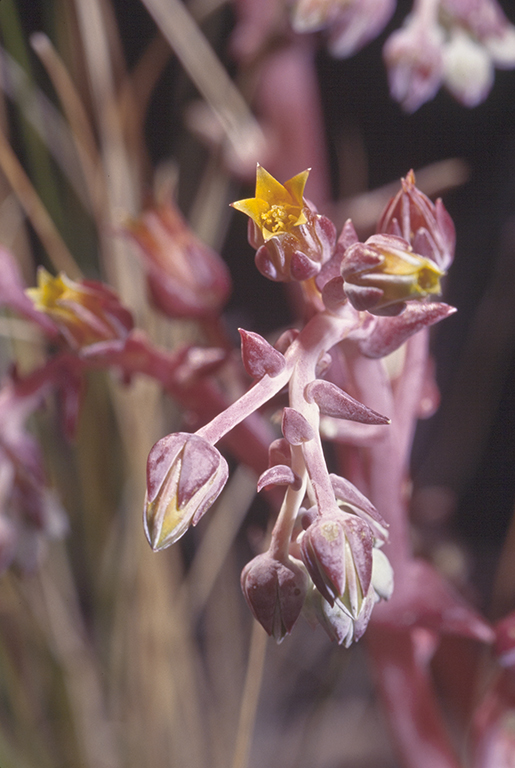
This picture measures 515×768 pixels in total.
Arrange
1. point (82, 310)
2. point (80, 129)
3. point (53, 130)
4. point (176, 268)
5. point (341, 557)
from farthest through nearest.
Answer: point (53, 130)
point (80, 129)
point (176, 268)
point (82, 310)
point (341, 557)

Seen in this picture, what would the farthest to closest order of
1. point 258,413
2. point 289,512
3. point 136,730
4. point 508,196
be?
1. point 508,196
2. point 136,730
3. point 258,413
4. point 289,512

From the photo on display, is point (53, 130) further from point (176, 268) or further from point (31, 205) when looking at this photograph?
point (176, 268)

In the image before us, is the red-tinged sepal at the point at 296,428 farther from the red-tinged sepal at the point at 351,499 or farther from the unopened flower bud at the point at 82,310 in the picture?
the unopened flower bud at the point at 82,310

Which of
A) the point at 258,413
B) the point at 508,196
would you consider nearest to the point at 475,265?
the point at 508,196

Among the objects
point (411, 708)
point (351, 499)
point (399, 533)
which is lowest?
point (411, 708)

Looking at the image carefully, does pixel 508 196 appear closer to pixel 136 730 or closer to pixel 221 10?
pixel 221 10

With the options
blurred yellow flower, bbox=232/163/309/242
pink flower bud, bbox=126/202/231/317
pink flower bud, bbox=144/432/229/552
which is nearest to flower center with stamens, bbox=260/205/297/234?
blurred yellow flower, bbox=232/163/309/242

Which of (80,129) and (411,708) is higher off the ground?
(80,129)

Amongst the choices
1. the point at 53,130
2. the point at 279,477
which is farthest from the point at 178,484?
the point at 53,130
